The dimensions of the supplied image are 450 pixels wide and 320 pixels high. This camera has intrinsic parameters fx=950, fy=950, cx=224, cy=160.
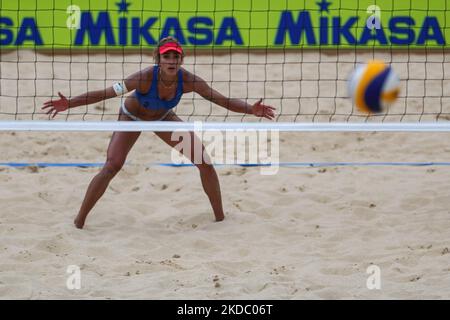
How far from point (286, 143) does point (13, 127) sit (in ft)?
9.70

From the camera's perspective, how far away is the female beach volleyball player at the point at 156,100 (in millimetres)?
6039

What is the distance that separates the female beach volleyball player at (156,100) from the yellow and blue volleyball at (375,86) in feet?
2.77

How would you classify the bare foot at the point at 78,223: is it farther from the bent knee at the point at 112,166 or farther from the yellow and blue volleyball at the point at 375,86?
the yellow and blue volleyball at the point at 375,86

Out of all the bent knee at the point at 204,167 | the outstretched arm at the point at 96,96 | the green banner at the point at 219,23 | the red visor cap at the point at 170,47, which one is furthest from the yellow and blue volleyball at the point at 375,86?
the green banner at the point at 219,23

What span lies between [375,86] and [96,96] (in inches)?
70.8

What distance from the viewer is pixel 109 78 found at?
385 inches

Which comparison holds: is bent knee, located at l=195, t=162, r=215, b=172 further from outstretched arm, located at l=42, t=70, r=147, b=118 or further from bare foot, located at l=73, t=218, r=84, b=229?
bare foot, located at l=73, t=218, r=84, b=229

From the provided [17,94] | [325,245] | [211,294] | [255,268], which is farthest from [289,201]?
[17,94]

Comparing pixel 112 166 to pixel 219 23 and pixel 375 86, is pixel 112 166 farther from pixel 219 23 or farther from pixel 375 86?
pixel 219 23

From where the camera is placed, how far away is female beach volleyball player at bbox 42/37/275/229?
19.8ft

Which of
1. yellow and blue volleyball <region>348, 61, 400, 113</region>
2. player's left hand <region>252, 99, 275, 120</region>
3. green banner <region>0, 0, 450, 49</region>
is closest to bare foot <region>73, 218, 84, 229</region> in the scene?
player's left hand <region>252, 99, 275, 120</region>

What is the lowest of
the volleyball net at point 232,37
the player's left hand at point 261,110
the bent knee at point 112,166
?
the bent knee at point 112,166

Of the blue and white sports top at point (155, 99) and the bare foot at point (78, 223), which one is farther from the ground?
the blue and white sports top at point (155, 99)

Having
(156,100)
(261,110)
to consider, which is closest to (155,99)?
(156,100)
